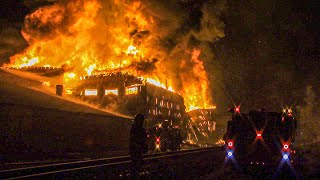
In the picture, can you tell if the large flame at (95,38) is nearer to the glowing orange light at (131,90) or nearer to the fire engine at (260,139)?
the glowing orange light at (131,90)

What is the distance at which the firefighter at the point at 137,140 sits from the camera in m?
12.0

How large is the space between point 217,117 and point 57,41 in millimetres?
32616

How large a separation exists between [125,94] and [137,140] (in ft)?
128

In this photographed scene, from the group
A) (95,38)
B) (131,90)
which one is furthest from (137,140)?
(95,38)

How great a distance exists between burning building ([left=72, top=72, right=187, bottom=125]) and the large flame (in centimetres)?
824

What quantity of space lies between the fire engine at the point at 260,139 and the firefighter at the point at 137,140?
17.6ft

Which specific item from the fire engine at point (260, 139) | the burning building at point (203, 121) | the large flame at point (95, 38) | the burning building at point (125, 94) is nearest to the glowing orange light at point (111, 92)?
the burning building at point (125, 94)

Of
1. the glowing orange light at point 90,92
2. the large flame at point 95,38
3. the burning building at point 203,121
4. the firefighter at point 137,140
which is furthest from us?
the burning building at point 203,121

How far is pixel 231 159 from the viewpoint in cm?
1630

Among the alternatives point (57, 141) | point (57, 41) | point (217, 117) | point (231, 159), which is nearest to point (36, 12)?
point (57, 41)

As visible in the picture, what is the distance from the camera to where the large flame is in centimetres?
6388

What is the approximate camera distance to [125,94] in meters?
50.8

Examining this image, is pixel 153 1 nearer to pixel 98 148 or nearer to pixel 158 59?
pixel 158 59

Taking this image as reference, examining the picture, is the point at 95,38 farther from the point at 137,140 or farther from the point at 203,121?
the point at 137,140
